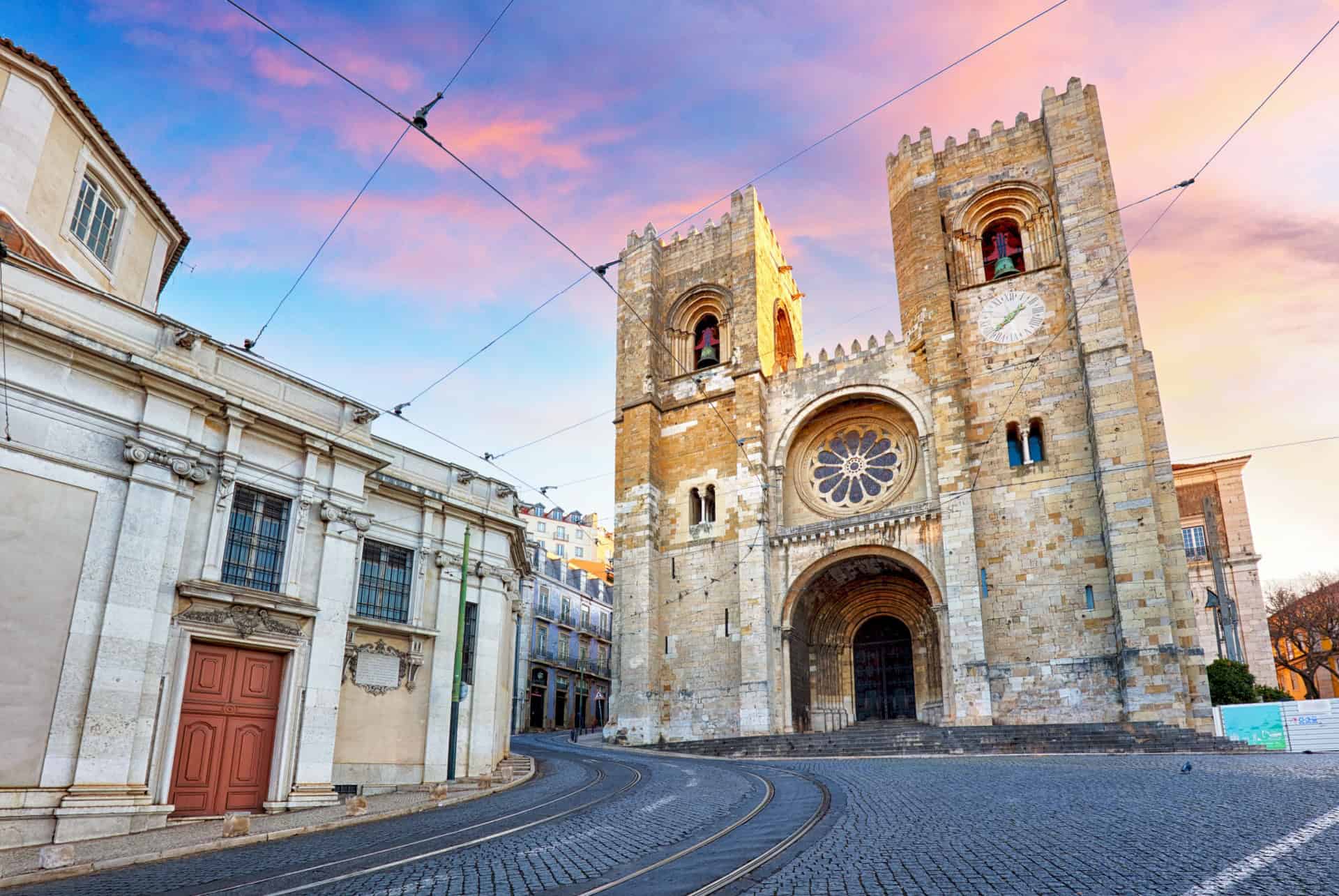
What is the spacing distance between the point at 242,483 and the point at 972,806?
419 inches

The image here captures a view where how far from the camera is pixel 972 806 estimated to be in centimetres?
897

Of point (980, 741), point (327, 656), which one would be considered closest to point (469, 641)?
point (327, 656)

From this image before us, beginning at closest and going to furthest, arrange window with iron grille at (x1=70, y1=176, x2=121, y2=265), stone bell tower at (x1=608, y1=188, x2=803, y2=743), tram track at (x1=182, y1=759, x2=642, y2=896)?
tram track at (x1=182, y1=759, x2=642, y2=896)
window with iron grille at (x1=70, y1=176, x2=121, y2=265)
stone bell tower at (x1=608, y1=188, x2=803, y2=743)

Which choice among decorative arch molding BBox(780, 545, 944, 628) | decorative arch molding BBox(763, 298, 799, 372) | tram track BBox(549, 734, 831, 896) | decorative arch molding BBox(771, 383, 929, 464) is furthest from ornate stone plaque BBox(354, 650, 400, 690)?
decorative arch molding BBox(763, 298, 799, 372)

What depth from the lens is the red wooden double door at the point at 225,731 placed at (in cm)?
1120

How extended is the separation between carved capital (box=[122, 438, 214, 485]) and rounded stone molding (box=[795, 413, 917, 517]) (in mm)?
19408

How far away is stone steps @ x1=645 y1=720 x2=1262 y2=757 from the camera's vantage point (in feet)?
58.0

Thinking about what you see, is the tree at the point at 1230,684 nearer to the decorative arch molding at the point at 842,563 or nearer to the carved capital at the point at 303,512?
the decorative arch molding at the point at 842,563

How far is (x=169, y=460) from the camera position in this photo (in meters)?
11.2

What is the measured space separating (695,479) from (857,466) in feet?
18.1

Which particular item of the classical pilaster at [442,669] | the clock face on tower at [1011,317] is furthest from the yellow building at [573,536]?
the classical pilaster at [442,669]

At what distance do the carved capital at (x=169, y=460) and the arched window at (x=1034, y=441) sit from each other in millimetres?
20477

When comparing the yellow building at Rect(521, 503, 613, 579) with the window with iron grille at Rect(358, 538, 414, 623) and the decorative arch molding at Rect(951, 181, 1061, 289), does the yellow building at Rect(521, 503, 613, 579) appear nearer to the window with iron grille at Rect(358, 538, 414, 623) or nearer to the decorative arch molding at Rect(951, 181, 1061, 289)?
the decorative arch molding at Rect(951, 181, 1061, 289)

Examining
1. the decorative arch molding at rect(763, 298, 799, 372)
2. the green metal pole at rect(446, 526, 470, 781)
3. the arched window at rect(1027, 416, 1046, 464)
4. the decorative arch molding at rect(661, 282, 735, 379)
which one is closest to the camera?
the green metal pole at rect(446, 526, 470, 781)
